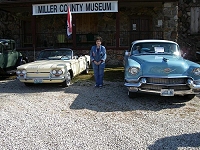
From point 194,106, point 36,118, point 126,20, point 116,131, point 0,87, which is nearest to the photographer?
point 116,131

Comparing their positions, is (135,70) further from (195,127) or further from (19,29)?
(19,29)

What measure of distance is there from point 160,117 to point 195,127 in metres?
0.75

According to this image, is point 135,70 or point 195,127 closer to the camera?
point 195,127

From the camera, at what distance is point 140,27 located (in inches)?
667

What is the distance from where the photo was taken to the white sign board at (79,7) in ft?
43.7

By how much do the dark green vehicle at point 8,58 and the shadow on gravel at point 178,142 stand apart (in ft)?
25.3

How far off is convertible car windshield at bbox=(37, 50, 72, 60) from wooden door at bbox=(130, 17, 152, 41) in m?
8.69

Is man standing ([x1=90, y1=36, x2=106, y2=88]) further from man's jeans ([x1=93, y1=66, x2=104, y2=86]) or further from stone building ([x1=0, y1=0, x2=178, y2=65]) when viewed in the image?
stone building ([x1=0, y1=0, x2=178, y2=65])

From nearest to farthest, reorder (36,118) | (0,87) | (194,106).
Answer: (36,118), (194,106), (0,87)

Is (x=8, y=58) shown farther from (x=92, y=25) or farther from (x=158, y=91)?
(x=92, y=25)

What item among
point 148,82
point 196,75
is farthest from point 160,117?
point 196,75

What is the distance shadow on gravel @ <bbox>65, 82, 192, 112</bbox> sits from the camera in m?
5.82

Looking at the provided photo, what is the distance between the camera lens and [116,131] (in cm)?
432

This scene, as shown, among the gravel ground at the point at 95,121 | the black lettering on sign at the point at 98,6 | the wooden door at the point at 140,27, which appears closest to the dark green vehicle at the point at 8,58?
the gravel ground at the point at 95,121
